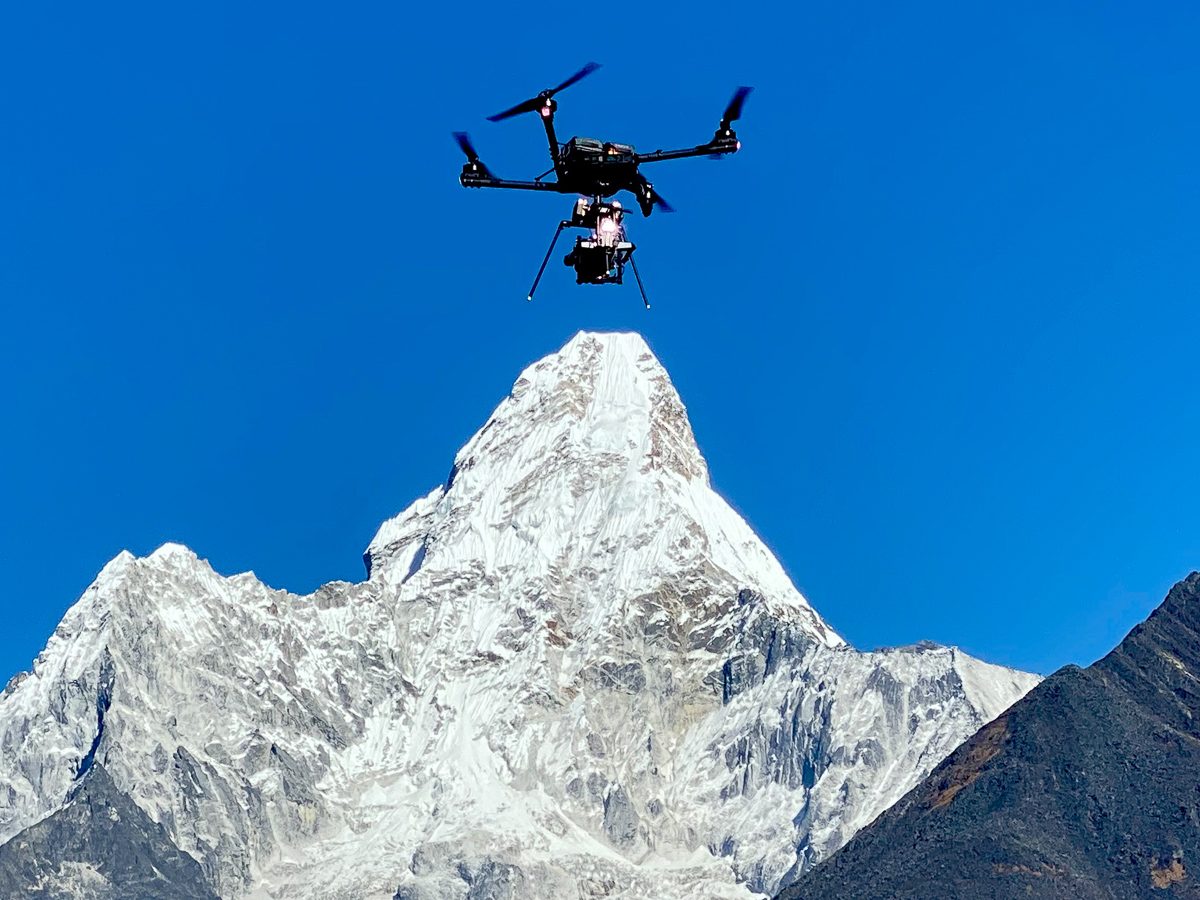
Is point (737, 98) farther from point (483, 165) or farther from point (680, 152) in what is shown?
point (483, 165)

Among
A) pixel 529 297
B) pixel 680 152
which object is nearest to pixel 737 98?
pixel 680 152

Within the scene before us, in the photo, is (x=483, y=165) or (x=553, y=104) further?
(x=483, y=165)

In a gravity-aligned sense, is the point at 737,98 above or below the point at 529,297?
above

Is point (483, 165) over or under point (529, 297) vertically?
over

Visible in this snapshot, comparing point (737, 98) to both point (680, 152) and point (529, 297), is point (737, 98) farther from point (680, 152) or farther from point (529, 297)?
point (529, 297)

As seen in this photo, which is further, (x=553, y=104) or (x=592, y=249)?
(x=592, y=249)
